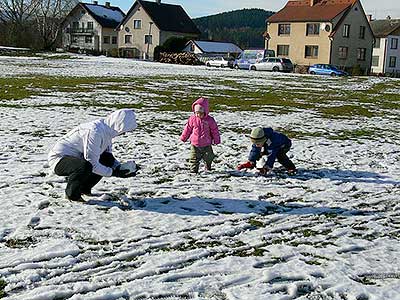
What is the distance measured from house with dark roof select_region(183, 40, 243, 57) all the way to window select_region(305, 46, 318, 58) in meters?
9.25

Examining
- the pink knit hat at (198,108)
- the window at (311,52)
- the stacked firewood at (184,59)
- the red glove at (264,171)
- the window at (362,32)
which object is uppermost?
the window at (362,32)

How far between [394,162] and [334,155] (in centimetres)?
105

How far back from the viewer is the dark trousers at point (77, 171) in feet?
19.8

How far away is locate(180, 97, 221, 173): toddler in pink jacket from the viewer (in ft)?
26.7

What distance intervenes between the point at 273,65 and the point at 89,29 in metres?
44.8

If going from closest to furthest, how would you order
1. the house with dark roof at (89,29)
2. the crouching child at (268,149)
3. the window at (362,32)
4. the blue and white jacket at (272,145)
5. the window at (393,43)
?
the crouching child at (268,149)
the blue and white jacket at (272,145)
the window at (362,32)
the window at (393,43)
the house with dark roof at (89,29)

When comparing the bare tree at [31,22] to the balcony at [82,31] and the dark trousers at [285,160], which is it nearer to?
the balcony at [82,31]

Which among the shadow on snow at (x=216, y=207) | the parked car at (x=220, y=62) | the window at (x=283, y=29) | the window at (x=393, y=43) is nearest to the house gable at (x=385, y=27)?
the window at (x=393, y=43)

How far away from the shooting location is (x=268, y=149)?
8125 mm

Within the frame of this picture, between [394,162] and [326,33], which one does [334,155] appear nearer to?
[394,162]

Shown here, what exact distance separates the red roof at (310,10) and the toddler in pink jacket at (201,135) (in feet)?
181

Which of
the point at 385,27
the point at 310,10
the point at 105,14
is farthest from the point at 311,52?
the point at 105,14

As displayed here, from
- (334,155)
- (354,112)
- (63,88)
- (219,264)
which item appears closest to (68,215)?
(219,264)

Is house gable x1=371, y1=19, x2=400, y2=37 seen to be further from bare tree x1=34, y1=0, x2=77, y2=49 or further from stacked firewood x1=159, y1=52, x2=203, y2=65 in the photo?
bare tree x1=34, y1=0, x2=77, y2=49
